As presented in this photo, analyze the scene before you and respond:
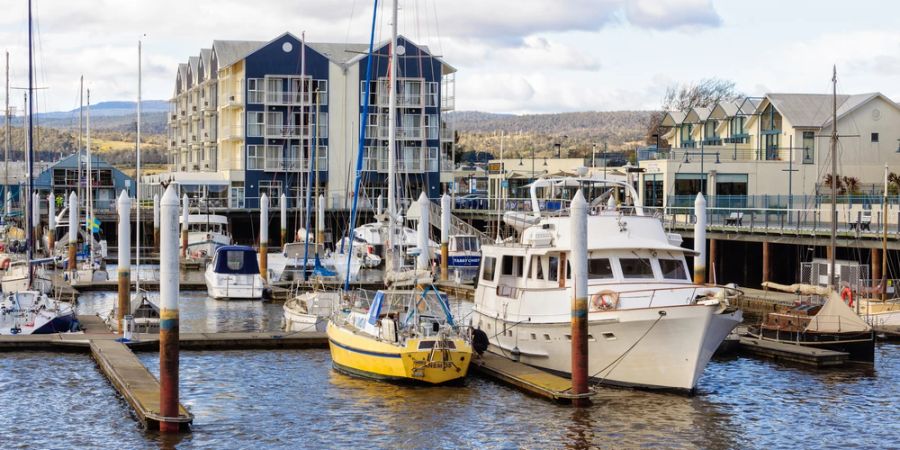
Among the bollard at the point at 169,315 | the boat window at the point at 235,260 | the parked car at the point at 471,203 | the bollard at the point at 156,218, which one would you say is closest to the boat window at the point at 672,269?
the bollard at the point at 169,315

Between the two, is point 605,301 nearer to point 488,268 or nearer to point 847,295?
point 488,268

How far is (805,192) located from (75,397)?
5556cm

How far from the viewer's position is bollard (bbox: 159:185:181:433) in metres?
26.4

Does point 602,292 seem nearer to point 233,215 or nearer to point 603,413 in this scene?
point 603,413

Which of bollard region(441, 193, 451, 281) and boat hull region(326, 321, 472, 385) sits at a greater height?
bollard region(441, 193, 451, 281)

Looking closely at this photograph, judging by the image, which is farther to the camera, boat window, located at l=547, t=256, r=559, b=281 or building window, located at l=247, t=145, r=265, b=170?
building window, located at l=247, t=145, r=265, b=170

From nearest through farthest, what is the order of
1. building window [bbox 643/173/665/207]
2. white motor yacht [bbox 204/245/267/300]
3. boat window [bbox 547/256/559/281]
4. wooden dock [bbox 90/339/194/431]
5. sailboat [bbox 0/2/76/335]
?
A: wooden dock [bbox 90/339/194/431]
boat window [bbox 547/256/559/281]
sailboat [bbox 0/2/76/335]
white motor yacht [bbox 204/245/267/300]
building window [bbox 643/173/665/207]

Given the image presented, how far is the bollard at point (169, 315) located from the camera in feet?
86.7

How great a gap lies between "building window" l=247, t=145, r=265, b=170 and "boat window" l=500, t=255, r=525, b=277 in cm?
6266

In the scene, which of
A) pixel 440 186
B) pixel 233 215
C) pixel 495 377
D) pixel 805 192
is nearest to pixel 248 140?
pixel 233 215

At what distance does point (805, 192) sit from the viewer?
7788 cm

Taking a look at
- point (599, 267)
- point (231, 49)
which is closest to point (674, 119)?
point (231, 49)

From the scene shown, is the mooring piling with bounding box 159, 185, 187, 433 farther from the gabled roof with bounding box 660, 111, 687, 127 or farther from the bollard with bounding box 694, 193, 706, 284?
the gabled roof with bounding box 660, 111, 687, 127

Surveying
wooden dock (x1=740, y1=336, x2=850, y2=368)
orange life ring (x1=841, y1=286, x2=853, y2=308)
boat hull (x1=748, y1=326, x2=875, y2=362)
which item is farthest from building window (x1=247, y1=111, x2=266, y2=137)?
boat hull (x1=748, y1=326, x2=875, y2=362)
